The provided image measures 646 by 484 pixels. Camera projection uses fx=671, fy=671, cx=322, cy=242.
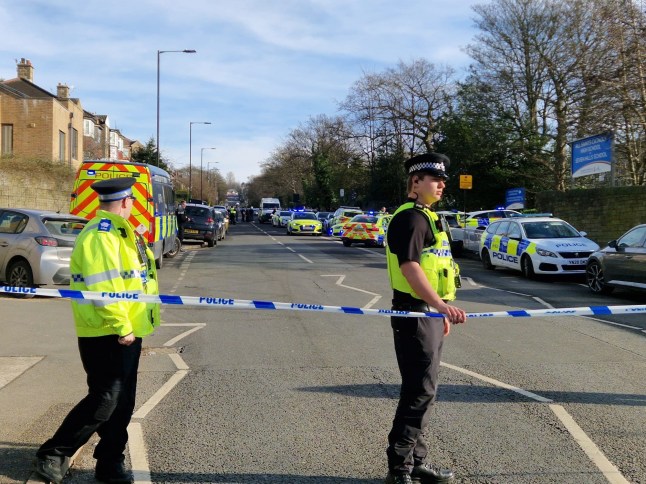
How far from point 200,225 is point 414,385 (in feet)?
81.1

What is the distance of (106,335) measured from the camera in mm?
3828

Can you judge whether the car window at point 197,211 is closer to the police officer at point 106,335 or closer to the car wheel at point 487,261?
the car wheel at point 487,261

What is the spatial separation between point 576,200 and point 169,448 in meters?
22.7

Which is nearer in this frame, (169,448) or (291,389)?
(169,448)

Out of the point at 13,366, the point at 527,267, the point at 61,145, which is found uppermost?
the point at 61,145

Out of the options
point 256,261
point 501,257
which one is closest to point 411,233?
point 501,257

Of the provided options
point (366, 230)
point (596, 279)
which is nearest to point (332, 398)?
point (596, 279)

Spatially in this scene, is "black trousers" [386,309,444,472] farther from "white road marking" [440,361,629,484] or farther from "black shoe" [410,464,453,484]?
"white road marking" [440,361,629,484]

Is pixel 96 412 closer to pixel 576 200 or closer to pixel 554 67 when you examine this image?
pixel 576 200

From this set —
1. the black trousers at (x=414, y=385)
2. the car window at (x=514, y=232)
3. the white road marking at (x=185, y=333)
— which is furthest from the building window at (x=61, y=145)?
the black trousers at (x=414, y=385)

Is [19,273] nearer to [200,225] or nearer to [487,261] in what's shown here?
[487,261]

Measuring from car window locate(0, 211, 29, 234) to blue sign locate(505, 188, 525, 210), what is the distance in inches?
955

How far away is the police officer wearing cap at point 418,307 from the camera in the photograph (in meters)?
3.79

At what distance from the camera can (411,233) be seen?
12.5 feet
